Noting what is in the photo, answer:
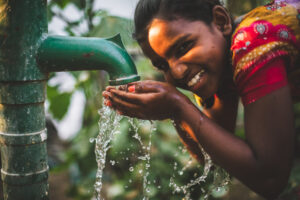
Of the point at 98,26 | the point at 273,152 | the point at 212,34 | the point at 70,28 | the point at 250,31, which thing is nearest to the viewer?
the point at 273,152

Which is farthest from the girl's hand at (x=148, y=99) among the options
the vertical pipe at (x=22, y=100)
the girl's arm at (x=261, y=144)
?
the vertical pipe at (x=22, y=100)

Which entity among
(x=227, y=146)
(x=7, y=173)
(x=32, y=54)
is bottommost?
(x=7, y=173)

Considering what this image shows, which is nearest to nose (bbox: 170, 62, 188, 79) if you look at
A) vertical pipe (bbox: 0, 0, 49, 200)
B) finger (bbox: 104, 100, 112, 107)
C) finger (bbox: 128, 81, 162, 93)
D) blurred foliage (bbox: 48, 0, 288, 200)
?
finger (bbox: 128, 81, 162, 93)

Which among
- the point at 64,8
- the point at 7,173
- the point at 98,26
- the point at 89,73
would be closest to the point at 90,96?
the point at 89,73

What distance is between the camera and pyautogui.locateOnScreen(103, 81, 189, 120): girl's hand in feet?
2.92

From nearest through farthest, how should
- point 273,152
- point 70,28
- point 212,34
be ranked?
point 273,152
point 212,34
point 70,28

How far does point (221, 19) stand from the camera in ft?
3.58

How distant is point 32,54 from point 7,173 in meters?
0.35

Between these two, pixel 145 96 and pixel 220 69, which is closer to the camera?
pixel 145 96

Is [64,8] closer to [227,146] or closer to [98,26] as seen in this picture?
[98,26]

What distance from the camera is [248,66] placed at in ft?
2.86

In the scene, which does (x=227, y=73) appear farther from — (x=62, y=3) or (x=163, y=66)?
(x=62, y=3)

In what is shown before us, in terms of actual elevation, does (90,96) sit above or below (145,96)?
below

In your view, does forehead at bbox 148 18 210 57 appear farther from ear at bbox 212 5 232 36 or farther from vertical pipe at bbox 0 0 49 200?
vertical pipe at bbox 0 0 49 200
